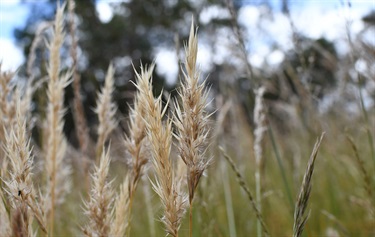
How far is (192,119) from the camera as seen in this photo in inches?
29.2

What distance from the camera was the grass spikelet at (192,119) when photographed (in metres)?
0.73

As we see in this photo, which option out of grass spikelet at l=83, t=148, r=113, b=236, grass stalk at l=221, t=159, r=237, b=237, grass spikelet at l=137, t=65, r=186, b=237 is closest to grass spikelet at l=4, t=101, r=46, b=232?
grass spikelet at l=83, t=148, r=113, b=236

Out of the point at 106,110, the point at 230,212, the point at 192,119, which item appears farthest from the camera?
the point at 230,212

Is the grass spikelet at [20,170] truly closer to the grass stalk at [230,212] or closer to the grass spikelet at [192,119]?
the grass spikelet at [192,119]

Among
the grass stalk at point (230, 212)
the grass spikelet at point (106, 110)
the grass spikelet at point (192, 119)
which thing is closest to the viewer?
the grass spikelet at point (192, 119)

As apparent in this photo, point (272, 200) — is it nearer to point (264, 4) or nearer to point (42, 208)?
point (264, 4)

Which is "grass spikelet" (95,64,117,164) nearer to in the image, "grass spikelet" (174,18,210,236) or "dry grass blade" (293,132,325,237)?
"grass spikelet" (174,18,210,236)

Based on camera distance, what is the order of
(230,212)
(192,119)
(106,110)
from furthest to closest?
(230,212)
(106,110)
(192,119)

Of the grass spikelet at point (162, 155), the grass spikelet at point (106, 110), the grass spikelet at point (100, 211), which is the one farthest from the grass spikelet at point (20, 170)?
the grass spikelet at point (106, 110)

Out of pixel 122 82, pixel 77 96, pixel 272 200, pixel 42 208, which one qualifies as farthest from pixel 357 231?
pixel 122 82

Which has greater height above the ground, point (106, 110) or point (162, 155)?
point (106, 110)

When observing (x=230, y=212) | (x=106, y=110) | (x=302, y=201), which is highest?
(x=106, y=110)

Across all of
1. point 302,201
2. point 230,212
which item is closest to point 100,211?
point 302,201

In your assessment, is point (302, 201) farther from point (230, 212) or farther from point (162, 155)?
point (230, 212)
